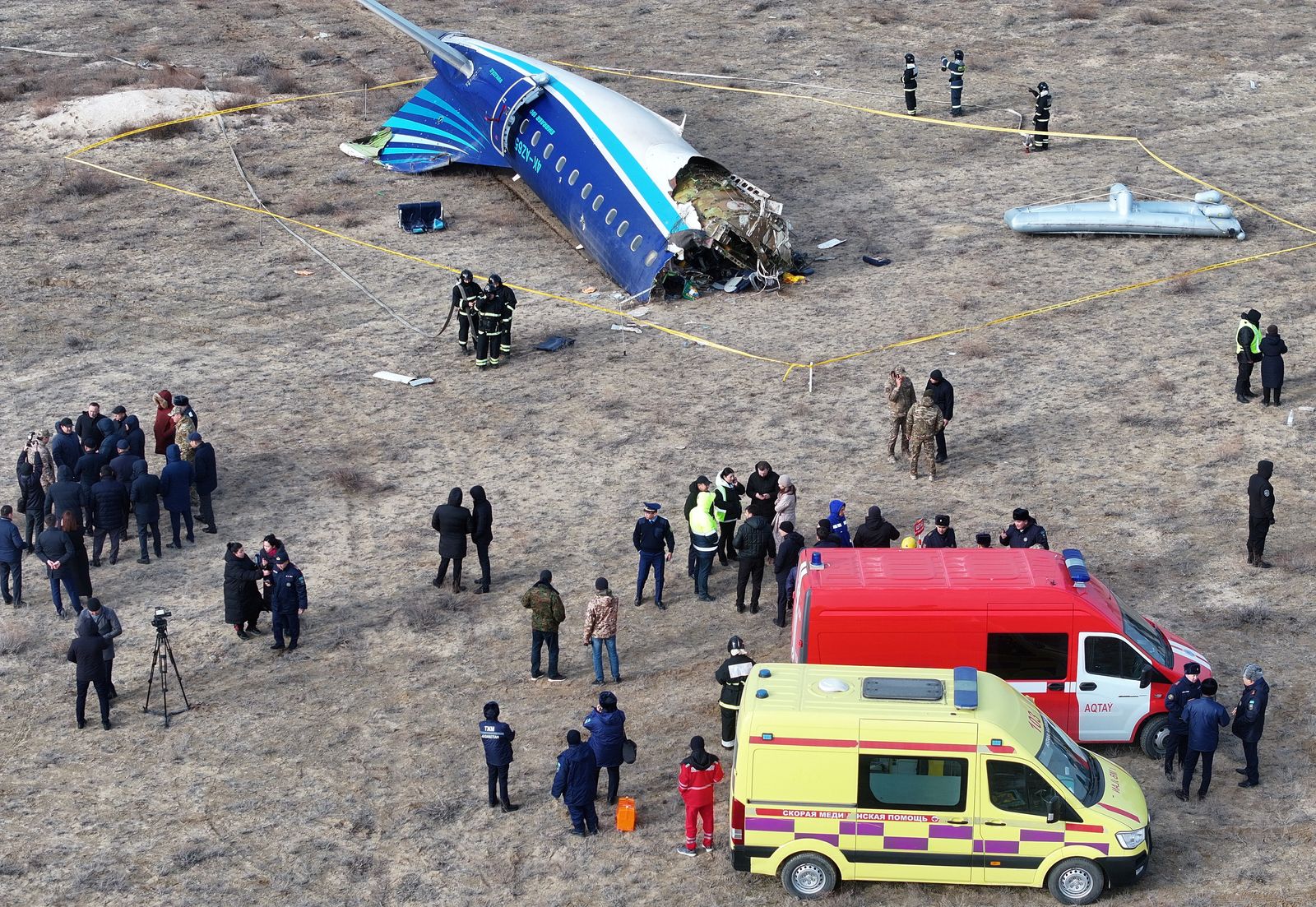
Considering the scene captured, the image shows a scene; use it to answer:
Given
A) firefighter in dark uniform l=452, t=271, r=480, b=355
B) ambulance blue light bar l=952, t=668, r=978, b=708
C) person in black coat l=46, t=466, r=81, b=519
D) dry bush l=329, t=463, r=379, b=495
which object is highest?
firefighter in dark uniform l=452, t=271, r=480, b=355

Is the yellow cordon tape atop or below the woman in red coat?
atop

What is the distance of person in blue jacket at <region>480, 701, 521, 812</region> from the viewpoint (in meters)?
16.9

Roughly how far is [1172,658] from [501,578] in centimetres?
942

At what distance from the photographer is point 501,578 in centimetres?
2270

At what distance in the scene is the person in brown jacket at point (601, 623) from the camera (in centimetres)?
1950

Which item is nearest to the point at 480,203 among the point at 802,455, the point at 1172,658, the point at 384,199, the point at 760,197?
the point at 384,199

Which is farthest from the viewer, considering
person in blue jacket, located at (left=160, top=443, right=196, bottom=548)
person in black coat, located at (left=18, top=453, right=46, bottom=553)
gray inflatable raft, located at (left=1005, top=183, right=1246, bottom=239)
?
gray inflatable raft, located at (left=1005, top=183, right=1246, bottom=239)

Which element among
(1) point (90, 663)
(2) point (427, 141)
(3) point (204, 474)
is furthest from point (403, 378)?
(2) point (427, 141)

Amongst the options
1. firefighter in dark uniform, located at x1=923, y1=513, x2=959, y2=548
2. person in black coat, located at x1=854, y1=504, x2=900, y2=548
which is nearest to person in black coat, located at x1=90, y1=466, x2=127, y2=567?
person in black coat, located at x1=854, y1=504, x2=900, y2=548

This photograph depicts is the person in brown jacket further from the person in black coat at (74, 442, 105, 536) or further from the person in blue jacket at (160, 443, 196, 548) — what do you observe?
the person in black coat at (74, 442, 105, 536)

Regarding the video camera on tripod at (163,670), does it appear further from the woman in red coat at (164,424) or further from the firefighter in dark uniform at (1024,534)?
the firefighter in dark uniform at (1024,534)

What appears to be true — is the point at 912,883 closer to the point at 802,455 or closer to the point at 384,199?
the point at 802,455

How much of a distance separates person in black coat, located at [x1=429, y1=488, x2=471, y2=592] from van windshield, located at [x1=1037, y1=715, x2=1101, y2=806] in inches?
352

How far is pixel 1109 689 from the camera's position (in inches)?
703
